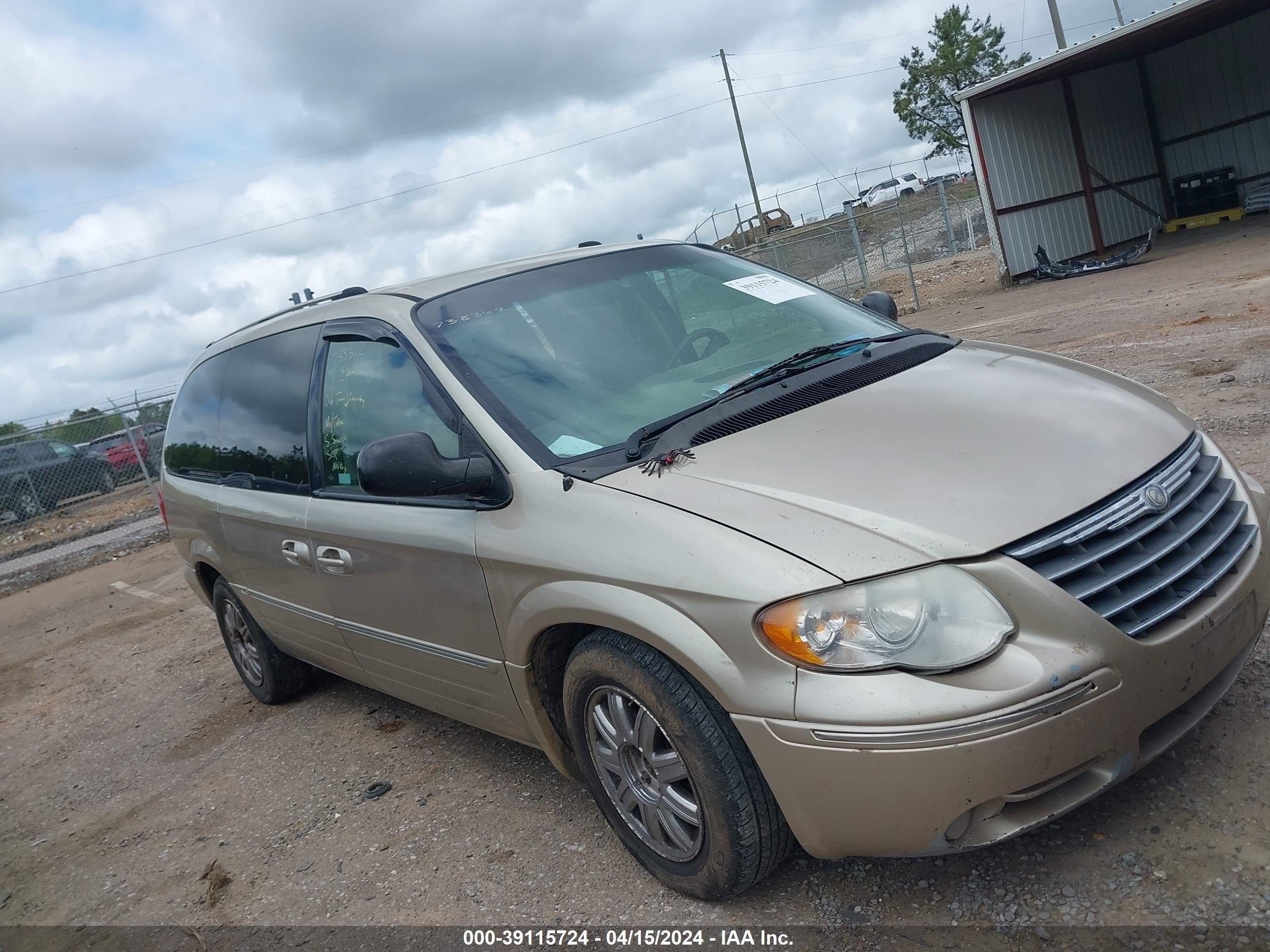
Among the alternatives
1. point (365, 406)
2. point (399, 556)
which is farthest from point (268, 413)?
point (399, 556)

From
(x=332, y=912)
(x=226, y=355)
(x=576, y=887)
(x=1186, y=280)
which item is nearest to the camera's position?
(x=576, y=887)

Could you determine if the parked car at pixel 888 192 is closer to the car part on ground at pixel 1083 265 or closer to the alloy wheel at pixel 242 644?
the car part on ground at pixel 1083 265

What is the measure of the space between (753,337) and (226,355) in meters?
2.80

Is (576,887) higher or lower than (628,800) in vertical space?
lower

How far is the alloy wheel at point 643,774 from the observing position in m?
2.47

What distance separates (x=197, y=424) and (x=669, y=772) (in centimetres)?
358

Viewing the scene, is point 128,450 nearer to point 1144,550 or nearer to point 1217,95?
point 1144,550

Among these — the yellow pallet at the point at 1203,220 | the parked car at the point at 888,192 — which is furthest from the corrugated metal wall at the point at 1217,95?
the parked car at the point at 888,192

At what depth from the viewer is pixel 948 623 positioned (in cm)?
203

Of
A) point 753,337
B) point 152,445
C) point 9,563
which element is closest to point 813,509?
point 753,337

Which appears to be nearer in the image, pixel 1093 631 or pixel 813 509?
pixel 1093 631

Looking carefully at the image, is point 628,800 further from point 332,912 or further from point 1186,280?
point 1186,280

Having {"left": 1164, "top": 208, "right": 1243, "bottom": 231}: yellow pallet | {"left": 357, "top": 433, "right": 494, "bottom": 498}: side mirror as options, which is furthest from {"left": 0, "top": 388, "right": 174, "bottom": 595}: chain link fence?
{"left": 1164, "top": 208, "right": 1243, "bottom": 231}: yellow pallet

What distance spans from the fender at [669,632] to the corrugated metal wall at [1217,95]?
22.5 m
